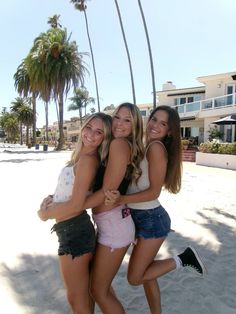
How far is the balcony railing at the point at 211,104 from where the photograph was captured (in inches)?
1064

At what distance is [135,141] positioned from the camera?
2.52 metres

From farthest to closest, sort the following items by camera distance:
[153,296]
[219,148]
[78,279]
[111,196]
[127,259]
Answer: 1. [219,148]
2. [127,259]
3. [153,296]
4. [78,279]
5. [111,196]

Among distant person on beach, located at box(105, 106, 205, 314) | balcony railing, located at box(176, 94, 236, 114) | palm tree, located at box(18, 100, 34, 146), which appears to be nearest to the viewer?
distant person on beach, located at box(105, 106, 205, 314)

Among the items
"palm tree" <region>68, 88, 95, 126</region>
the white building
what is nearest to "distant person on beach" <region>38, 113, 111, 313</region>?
the white building

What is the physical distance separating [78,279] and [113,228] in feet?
1.27

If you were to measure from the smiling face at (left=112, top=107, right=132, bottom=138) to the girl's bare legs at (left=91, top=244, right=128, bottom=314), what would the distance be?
735mm

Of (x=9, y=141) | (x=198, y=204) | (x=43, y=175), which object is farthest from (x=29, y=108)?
(x=198, y=204)

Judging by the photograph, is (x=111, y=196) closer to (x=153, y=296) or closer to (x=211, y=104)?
(x=153, y=296)

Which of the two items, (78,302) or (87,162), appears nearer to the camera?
(87,162)

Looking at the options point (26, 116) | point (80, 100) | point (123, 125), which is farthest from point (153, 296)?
point (26, 116)

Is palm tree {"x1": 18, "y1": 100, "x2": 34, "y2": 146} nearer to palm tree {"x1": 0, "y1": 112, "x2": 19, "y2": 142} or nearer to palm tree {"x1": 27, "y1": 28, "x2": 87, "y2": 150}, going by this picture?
palm tree {"x1": 0, "y1": 112, "x2": 19, "y2": 142}

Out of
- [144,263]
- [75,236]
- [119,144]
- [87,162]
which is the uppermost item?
[119,144]

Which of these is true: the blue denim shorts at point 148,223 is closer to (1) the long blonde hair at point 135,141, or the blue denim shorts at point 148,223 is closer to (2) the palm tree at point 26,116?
(1) the long blonde hair at point 135,141

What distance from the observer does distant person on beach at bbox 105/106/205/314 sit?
8.57 feet
